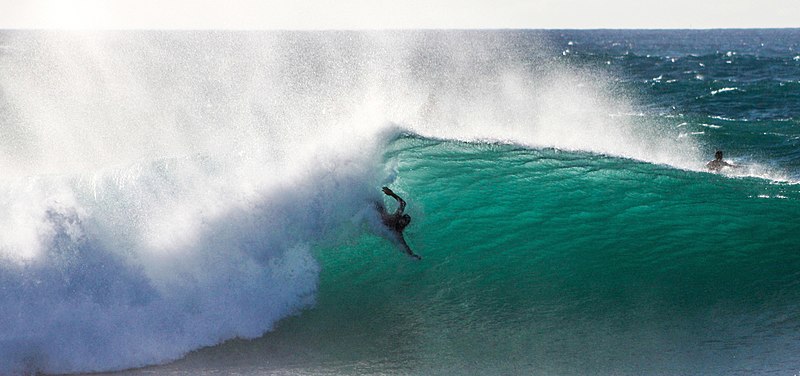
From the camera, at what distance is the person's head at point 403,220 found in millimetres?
11609

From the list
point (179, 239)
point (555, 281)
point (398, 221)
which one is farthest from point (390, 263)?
point (179, 239)

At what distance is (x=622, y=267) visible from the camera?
11.1m

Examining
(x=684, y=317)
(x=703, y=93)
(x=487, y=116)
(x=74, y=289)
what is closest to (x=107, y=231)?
(x=74, y=289)

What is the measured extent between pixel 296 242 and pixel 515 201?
4.62m

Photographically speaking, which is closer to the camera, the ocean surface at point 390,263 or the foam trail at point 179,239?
the ocean surface at point 390,263

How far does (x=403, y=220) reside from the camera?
1166 cm

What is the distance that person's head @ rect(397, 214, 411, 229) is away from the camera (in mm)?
11609

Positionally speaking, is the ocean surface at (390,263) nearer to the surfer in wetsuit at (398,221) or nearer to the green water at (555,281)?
the green water at (555,281)

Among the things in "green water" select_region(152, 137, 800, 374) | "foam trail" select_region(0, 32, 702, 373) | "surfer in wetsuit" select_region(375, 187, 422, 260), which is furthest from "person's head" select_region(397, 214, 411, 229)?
"foam trail" select_region(0, 32, 702, 373)

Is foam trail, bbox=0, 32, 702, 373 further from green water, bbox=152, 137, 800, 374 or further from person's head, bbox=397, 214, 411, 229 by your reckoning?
person's head, bbox=397, 214, 411, 229

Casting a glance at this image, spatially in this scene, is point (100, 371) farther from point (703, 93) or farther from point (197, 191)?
point (703, 93)

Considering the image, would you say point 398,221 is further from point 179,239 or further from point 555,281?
point 179,239

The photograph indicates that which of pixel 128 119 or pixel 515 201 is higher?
pixel 128 119

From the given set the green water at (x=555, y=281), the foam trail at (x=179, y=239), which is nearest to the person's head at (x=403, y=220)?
the green water at (x=555, y=281)
